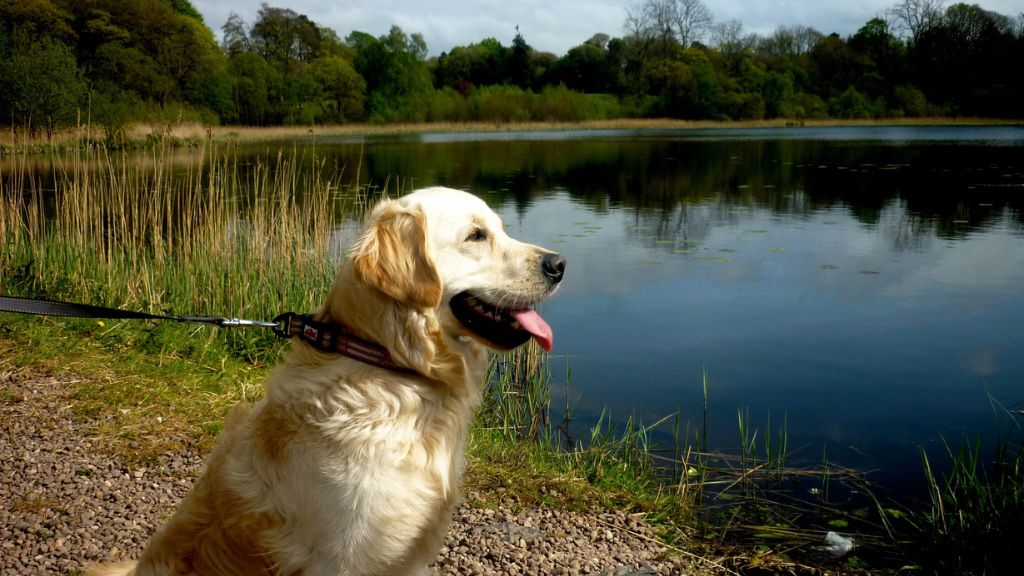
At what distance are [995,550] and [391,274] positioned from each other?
395 cm

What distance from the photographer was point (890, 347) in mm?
9242

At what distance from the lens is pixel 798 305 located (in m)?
11.0

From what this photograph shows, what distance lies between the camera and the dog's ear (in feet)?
8.69

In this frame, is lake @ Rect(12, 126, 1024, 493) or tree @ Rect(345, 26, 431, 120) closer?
lake @ Rect(12, 126, 1024, 493)

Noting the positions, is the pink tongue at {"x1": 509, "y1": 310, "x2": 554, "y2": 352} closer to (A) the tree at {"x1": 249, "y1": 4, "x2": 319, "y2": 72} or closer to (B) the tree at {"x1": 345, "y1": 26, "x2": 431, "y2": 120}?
(B) the tree at {"x1": 345, "y1": 26, "x2": 431, "y2": 120}

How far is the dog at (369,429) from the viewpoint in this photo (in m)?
2.40

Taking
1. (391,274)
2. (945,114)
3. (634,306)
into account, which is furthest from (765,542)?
(945,114)

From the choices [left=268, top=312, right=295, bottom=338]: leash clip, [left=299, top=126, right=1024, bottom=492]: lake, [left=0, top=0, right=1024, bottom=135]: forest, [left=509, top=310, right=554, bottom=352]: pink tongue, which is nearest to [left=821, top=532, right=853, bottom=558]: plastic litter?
[left=299, top=126, right=1024, bottom=492]: lake

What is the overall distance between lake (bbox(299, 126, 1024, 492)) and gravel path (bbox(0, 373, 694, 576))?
2.67 meters

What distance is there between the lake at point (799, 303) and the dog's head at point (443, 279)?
13.8 feet

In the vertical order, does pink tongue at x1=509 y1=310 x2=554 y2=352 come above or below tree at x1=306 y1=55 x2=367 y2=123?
below

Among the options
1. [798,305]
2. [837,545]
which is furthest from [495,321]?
[798,305]

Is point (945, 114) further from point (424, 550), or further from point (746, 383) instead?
point (424, 550)

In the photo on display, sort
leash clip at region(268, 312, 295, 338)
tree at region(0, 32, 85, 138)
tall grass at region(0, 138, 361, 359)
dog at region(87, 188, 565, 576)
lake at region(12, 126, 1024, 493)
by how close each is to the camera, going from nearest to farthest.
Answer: dog at region(87, 188, 565, 576) < leash clip at region(268, 312, 295, 338) < lake at region(12, 126, 1024, 493) < tall grass at region(0, 138, 361, 359) < tree at region(0, 32, 85, 138)
